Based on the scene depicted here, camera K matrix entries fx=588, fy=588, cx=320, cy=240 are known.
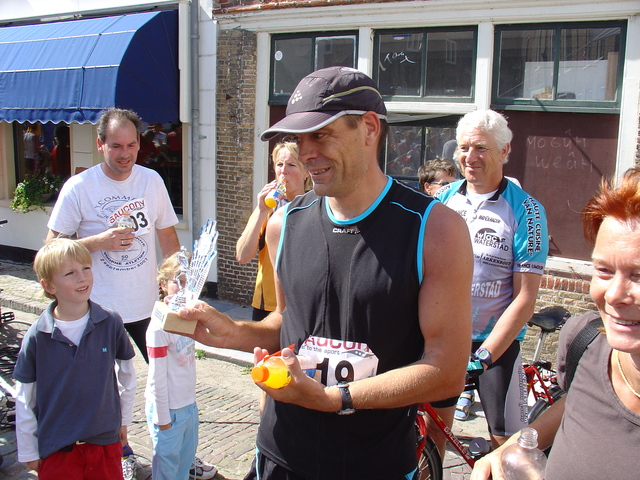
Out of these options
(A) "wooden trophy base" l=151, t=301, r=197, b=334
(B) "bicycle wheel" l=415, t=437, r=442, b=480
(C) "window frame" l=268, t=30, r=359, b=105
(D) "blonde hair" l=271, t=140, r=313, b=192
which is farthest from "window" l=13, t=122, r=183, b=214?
(A) "wooden trophy base" l=151, t=301, r=197, b=334

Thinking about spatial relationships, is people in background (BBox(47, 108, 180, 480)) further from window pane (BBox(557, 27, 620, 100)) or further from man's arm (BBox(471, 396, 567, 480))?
window pane (BBox(557, 27, 620, 100))

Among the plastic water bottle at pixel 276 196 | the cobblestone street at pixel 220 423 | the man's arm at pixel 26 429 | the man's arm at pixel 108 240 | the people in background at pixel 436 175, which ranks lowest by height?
the cobblestone street at pixel 220 423

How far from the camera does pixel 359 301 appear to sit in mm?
1840

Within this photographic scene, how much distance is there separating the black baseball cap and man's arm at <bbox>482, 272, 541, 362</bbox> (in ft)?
5.59

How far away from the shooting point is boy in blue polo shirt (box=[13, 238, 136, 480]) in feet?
9.64

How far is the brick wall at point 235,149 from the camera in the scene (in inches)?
311

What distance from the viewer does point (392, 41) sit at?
6973 millimetres

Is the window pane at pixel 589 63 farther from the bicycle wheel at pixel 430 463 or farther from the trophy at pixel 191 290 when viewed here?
the trophy at pixel 191 290

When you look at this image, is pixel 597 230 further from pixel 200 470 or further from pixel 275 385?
pixel 200 470

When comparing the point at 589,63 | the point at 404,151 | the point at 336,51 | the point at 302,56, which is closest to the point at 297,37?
the point at 302,56

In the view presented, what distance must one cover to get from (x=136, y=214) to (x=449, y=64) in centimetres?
422

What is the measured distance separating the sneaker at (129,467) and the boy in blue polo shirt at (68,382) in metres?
0.68

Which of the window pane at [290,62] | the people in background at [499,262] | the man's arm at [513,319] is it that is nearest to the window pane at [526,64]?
the window pane at [290,62]

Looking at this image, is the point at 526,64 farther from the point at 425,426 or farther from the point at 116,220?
the point at 116,220
